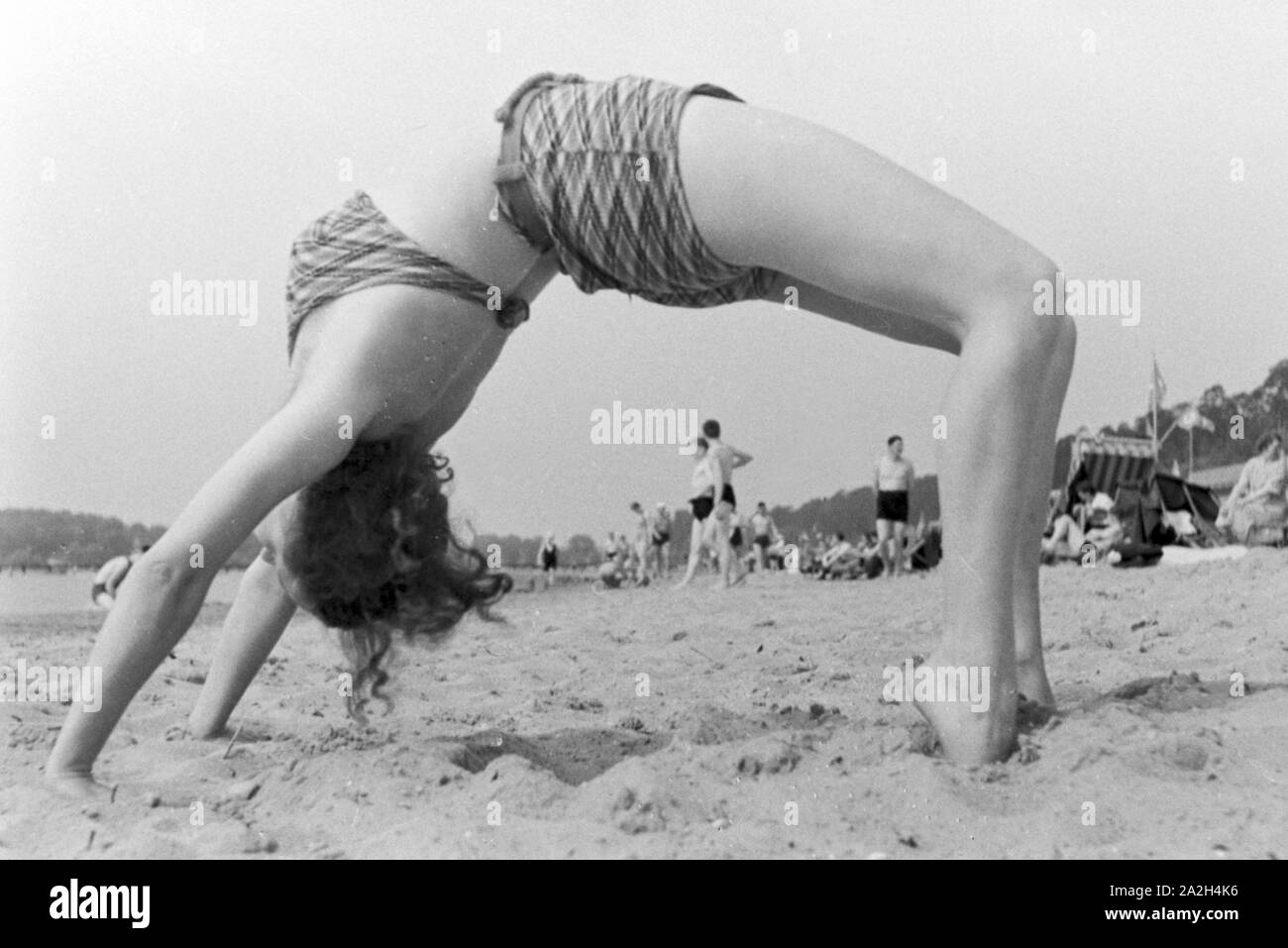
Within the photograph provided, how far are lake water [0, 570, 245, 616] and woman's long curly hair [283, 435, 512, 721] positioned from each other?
1.26 meters

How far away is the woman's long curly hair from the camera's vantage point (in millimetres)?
2104

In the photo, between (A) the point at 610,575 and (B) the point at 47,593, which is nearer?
(B) the point at 47,593

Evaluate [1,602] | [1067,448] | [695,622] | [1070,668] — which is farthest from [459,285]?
[1067,448]

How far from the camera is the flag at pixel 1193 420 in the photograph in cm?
409

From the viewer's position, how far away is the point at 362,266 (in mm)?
1850

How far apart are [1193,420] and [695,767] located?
10.7 feet

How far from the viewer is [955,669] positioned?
1.68 meters

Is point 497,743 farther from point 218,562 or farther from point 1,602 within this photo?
point 1,602

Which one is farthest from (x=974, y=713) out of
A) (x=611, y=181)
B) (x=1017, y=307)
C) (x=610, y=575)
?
(x=610, y=575)

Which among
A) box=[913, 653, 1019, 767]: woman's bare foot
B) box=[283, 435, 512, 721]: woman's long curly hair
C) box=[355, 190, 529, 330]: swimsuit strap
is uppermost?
box=[355, 190, 529, 330]: swimsuit strap

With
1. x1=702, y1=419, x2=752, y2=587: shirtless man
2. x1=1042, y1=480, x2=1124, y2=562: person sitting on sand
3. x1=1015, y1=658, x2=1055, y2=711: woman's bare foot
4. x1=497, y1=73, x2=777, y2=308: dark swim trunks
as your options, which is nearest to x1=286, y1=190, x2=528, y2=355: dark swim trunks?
x1=497, y1=73, x2=777, y2=308: dark swim trunks

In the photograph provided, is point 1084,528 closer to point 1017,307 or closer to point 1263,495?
point 1263,495

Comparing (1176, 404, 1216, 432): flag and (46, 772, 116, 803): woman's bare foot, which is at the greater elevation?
(1176, 404, 1216, 432): flag

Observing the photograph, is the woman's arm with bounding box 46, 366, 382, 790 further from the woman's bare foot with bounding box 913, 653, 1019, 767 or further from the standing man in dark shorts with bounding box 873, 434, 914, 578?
the standing man in dark shorts with bounding box 873, 434, 914, 578
